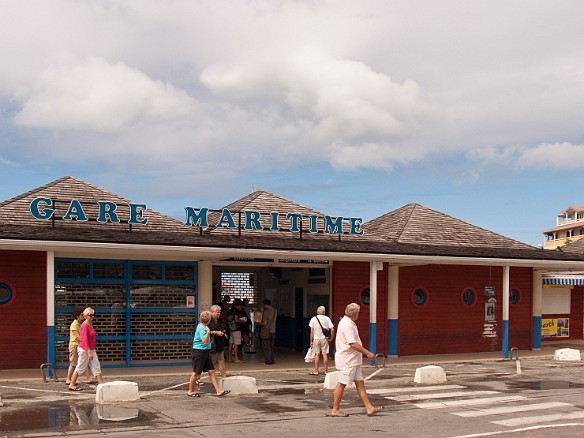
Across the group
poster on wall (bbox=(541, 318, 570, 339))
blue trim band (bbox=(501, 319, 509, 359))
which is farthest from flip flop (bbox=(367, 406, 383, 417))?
poster on wall (bbox=(541, 318, 570, 339))

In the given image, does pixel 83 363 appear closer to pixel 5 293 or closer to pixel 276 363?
pixel 5 293

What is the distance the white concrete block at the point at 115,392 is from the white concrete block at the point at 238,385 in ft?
5.30

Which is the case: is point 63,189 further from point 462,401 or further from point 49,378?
point 462,401

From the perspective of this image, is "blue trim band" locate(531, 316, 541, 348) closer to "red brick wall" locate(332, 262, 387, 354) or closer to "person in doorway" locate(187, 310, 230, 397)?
"red brick wall" locate(332, 262, 387, 354)

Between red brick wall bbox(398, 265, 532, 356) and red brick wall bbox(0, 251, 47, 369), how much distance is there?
9.84 metres

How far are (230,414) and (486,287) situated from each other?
13382mm

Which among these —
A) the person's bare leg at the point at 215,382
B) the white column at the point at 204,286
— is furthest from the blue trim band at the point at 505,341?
the person's bare leg at the point at 215,382

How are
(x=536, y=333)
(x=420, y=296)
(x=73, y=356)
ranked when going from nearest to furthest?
(x=73, y=356)
(x=420, y=296)
(x=536, y=333)

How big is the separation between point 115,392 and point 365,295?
395 inches

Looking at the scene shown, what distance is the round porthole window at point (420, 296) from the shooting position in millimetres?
22062

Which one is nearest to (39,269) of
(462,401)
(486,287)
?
(462,401)

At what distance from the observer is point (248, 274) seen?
80.9ft

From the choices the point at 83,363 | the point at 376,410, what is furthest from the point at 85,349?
the point at 376,410

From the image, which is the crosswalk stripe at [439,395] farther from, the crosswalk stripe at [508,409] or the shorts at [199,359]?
the shorts at [199,359]
